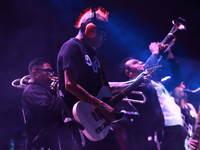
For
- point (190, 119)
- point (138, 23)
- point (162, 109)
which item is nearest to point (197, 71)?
point (190, 119)

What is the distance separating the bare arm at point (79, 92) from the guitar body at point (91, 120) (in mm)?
43

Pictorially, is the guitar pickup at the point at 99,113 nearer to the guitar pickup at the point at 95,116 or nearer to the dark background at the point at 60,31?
the guitar pickup at the point at 95,116

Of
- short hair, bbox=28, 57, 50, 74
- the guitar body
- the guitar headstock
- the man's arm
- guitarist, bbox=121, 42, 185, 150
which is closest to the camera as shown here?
the guitar body

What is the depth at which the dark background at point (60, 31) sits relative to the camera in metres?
3.07

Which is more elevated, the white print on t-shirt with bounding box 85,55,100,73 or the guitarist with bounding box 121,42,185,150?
the white print on t-shirt with bounding box 85,55,100,73

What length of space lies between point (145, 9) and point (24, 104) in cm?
291

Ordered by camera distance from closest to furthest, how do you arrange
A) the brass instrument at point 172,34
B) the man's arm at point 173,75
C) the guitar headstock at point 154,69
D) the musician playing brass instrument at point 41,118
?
1. the musician playing brass instrument at point 41,118
2. the guitar headstock at point 154,69
3. the brass instrument at point 172,34
4. the man's arm at point 173,75

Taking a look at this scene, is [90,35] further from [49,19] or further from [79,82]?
[49,19]

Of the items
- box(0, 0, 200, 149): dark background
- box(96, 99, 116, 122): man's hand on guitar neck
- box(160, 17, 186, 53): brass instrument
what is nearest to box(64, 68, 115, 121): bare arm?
box(96, 99, 116, 122): man's hand on guitar neck

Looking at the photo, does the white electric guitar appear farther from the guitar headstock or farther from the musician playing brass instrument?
the guitar headstock

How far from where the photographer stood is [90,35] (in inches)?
69.3

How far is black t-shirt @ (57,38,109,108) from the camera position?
5.18 feet

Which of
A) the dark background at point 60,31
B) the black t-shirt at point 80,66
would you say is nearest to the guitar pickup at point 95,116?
the black t-shirt at point 80,66

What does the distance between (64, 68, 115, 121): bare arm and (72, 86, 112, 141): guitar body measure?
0.04m
